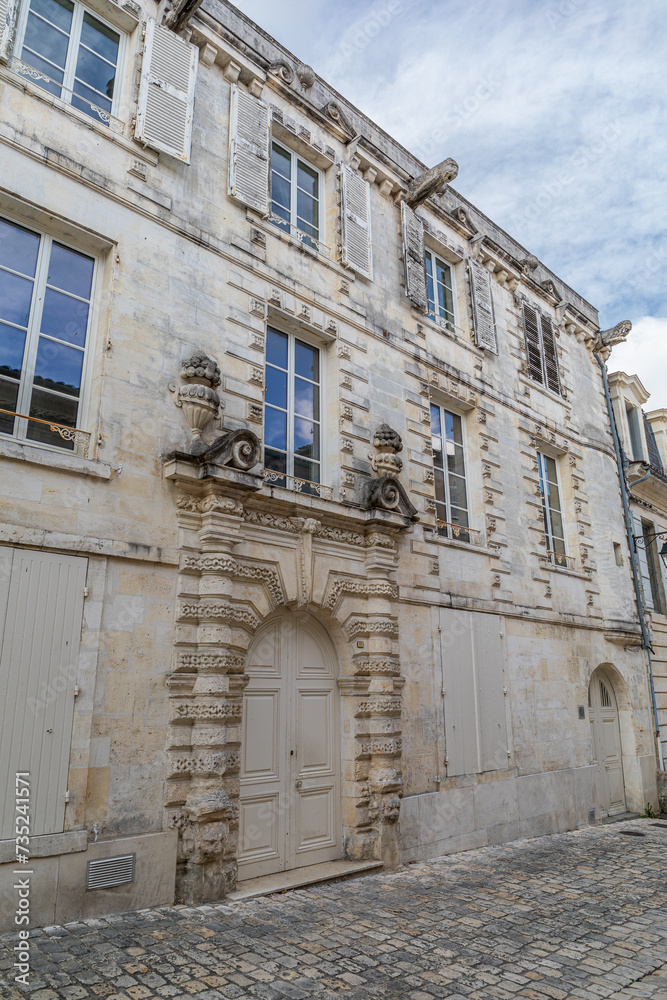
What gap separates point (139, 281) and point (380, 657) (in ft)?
14.6

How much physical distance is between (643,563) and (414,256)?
822cm

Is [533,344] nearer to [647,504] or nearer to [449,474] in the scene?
[449,474]

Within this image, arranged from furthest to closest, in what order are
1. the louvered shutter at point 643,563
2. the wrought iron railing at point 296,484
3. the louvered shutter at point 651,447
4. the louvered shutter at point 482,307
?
the louvered shutter at point 651,447 < the louvered shutter at point 643,563 < the louvered shutter at point 482,307 < the wrought iron railing at point 296,484

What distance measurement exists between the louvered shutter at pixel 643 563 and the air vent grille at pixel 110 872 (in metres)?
11.1

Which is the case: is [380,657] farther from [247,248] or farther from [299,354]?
[247,248]

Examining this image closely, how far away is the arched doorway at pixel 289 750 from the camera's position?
6.09 m

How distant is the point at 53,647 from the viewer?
4898mm

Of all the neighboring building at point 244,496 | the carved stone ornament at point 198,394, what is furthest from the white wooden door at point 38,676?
the carved stone ornament at point 198,394

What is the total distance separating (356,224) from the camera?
866cm

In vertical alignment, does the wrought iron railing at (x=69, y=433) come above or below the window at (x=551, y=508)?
below

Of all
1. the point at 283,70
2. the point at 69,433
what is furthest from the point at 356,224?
the point at 69,433

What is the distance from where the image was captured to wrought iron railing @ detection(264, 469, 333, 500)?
693 centimetres

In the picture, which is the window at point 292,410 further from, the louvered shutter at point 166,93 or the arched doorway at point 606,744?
the arched doorway at point 606,744

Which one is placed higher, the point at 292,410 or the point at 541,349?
the point at 541,349
